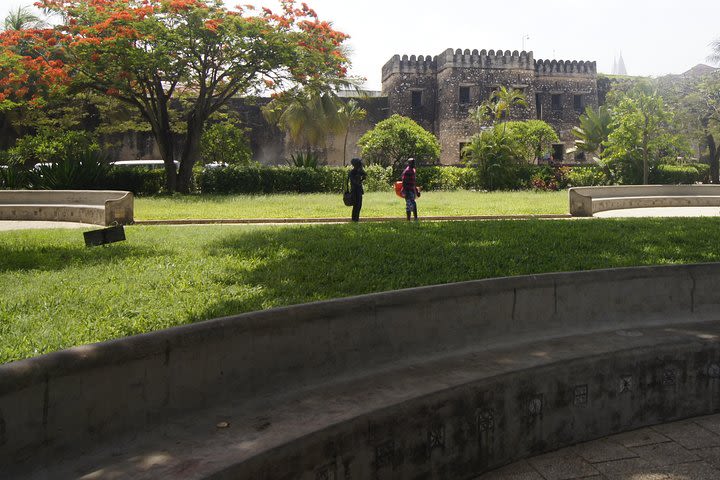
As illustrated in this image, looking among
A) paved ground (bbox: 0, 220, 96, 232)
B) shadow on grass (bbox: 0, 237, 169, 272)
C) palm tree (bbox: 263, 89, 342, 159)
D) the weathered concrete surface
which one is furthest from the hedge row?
shadow on grass (bbox: 0, 237, 169, 272)

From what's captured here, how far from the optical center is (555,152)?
126 ft

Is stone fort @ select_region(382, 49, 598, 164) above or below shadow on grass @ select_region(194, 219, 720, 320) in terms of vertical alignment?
above

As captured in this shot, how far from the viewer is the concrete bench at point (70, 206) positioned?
12.1 meters

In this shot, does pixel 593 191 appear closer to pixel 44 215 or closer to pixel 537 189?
pixel 537 189

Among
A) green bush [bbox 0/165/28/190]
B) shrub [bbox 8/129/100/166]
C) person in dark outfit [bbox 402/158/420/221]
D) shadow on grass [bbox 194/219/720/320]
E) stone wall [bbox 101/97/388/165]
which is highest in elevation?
stone wall [bbox 101/97/388/165]

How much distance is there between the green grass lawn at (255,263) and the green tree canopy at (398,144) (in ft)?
62.0

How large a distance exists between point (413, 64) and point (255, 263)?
33.8 meters

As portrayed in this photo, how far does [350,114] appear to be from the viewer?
34.6 metres

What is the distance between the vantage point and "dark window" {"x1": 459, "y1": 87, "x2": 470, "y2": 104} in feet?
120

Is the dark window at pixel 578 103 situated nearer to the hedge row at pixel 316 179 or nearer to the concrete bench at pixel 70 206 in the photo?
the hedge row at pixel 316 179

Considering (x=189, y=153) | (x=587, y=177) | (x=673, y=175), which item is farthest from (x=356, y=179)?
(x=673, y=175)

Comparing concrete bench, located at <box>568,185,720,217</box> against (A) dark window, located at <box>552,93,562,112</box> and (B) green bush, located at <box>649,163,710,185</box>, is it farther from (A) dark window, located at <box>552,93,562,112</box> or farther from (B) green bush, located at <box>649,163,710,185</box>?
(A) dark window, located at <box>552,93,562,112</box>

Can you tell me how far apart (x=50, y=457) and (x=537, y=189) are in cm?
2376

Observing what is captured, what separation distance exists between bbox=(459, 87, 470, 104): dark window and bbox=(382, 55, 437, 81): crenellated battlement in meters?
2.39
